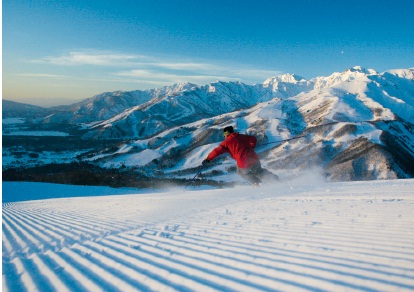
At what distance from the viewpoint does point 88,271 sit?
450 cm

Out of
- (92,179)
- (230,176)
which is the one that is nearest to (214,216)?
(92,179)

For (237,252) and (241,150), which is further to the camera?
(241,150)

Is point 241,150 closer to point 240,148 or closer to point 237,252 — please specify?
point 240,148

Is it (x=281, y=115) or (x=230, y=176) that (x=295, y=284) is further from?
(x=281, y=115)

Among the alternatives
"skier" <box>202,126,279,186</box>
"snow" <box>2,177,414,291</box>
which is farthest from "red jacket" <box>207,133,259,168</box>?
"snow" <box>2,177,414,291</box>

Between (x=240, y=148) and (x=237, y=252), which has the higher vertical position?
(x=240, y=148)

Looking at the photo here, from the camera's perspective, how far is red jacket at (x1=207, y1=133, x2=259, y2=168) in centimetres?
1261

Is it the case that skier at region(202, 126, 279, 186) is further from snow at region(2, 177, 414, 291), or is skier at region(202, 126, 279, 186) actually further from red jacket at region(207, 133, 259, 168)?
snow at region(2, 177, 414, 291)

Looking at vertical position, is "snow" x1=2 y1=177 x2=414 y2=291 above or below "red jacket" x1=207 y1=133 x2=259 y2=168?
below

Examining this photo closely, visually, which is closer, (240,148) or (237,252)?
(237,252)

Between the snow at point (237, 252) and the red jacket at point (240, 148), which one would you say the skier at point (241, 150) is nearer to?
the red jacket at point (240, 148)

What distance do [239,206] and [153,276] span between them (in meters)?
5.91

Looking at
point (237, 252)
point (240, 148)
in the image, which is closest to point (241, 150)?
point (240, 148)

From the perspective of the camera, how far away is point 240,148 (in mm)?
12828
